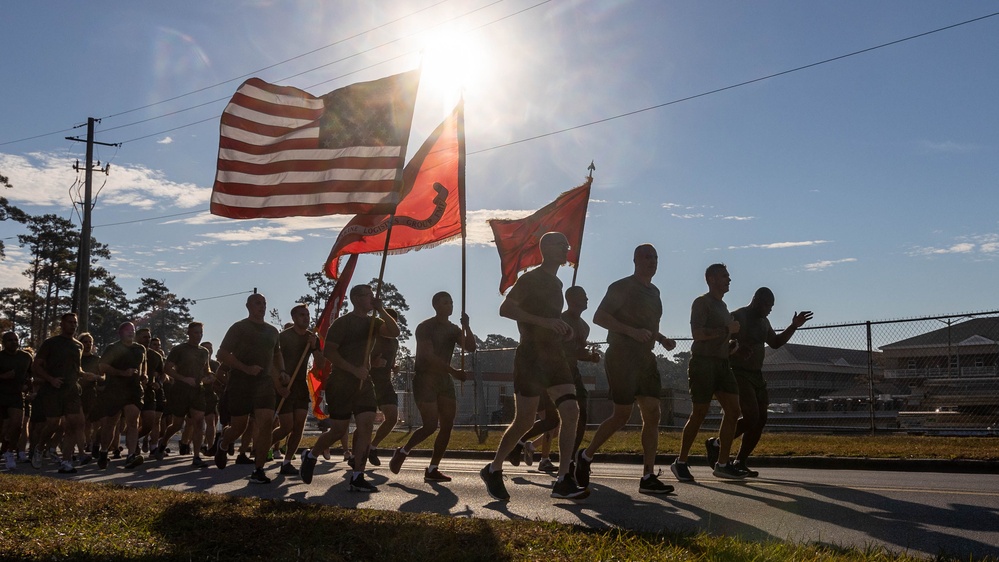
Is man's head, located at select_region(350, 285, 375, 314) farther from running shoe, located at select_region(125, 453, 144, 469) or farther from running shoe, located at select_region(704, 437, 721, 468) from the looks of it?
running shoe, located at select_region(125, 453, 144, 469)

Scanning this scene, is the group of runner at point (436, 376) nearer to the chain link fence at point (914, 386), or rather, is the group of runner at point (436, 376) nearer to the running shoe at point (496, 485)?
the running shoe at point (496, 485)

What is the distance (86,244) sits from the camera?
119ft

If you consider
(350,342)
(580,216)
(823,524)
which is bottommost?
(823,524)

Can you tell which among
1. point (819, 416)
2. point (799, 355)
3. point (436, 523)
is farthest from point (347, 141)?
point (799, 355)

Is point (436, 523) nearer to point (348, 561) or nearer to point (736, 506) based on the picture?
point (348, 561)

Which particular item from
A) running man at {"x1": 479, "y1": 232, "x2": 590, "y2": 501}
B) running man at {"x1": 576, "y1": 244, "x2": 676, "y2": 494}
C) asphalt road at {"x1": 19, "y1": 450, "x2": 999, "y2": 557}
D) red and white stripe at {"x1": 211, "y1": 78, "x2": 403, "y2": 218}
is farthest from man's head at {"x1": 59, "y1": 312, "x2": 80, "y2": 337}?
running man at {"x1": 576, "y1": 244, "x2": 676, "y2": 494}

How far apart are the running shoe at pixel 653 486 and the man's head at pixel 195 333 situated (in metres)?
8.60

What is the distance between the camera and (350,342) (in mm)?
9648

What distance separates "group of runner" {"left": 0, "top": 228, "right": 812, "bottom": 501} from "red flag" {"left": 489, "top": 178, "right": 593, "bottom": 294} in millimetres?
4517

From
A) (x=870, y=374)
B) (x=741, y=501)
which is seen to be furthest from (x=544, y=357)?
(x=870, y=374)

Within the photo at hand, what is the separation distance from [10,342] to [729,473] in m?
10.4

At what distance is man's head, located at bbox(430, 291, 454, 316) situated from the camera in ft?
36.0

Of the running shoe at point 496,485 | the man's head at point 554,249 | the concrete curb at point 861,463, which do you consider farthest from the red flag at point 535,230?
the running shoe at point 496,485

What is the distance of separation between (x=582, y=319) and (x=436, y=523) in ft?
19.5
